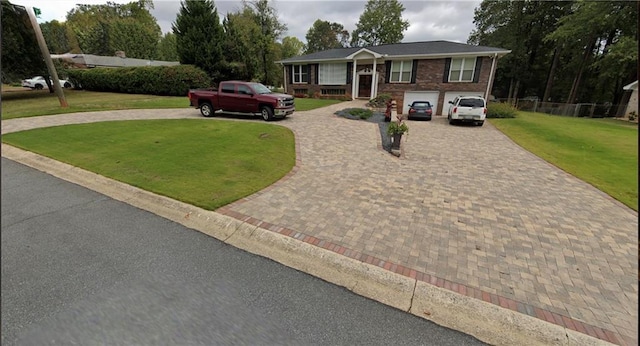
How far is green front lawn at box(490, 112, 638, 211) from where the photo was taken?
640cm

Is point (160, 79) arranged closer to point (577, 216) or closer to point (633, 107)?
point (577, 216)

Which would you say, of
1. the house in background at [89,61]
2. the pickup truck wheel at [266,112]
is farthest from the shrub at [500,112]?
the house in background at [89,61]

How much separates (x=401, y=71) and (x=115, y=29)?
167 ft

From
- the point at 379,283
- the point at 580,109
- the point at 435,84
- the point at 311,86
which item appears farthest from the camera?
the point at 580,109

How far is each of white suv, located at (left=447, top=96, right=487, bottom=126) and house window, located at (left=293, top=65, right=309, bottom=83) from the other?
15.4m

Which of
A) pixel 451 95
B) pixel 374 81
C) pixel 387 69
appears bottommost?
pixel 451 95

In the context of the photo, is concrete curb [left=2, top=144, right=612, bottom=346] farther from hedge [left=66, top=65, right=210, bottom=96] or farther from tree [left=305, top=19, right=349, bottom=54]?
tree [left=305, top=19, right=349, bottom=54]

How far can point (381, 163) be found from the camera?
7660 millimetres

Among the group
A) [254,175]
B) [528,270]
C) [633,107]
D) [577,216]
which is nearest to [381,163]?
[254,175]

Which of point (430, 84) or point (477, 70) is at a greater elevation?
point (477, 70)

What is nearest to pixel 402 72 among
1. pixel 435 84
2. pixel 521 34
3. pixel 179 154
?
pixel 435 84

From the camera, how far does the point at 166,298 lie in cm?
279

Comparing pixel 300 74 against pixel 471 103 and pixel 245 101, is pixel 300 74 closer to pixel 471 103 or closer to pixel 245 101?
pixel 245 101

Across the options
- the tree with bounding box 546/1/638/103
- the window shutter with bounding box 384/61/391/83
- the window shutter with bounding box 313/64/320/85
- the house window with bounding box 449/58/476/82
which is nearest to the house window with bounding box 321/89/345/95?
the window shutter with bounding box 313/64/320/85
